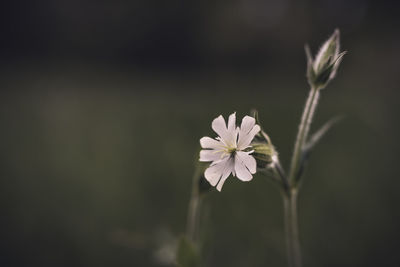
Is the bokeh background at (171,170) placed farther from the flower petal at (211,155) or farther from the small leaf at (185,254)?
the flower petal at (211,155)

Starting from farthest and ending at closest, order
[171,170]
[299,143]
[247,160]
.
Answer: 1. [171,170]
2. [299,143]
3. [247,160]

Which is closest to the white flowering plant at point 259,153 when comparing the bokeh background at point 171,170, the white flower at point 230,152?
the white flower at point 230,152

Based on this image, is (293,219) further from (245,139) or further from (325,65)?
(325,65)

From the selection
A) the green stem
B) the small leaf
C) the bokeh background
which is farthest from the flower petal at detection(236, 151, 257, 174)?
the bokeh background

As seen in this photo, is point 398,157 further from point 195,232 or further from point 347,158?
point 195,232

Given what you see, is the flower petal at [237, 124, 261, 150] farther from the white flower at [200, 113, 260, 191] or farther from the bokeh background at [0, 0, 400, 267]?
the bokeh background at [0, 0, 400, 267]

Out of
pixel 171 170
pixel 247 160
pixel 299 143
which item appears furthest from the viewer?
pixel 171 170

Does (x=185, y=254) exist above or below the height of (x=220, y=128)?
below

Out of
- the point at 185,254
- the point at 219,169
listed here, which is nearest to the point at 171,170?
the point at 185,254
